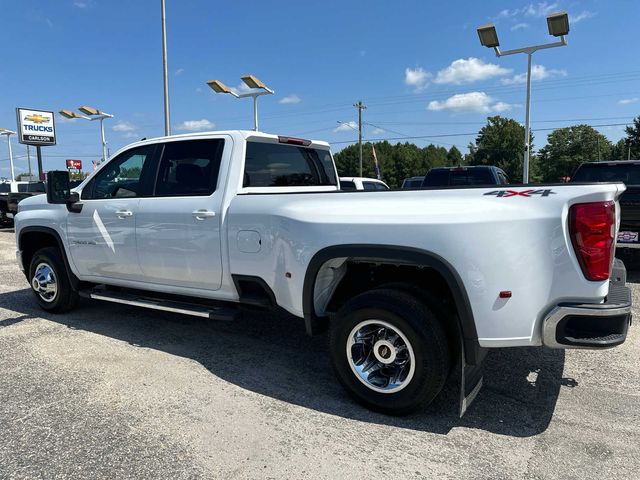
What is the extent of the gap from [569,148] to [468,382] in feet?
278

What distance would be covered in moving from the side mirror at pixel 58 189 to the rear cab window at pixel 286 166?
2.16 metres

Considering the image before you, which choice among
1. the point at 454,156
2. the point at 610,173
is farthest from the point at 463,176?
the point at 454,156

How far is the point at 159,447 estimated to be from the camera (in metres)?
2.94

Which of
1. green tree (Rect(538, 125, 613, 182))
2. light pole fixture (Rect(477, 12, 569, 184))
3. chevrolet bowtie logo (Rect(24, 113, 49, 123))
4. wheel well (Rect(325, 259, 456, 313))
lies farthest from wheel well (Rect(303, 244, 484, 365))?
green tree (Rect(538, 125, 613, 182))

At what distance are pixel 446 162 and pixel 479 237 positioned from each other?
355 ft

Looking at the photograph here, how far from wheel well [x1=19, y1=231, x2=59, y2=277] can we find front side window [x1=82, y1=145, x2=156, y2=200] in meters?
1.09

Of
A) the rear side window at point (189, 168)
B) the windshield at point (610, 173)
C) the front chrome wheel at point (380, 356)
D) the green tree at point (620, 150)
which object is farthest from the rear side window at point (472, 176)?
the green tree at point (620, 150)

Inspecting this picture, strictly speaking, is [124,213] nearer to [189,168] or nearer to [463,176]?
[189,168]

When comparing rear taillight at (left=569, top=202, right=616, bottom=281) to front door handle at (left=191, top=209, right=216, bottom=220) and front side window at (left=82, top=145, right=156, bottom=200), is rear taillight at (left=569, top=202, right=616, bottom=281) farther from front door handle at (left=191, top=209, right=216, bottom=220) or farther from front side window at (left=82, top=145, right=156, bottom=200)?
front side window at (left=82, top=145, right=156, bottom=200)

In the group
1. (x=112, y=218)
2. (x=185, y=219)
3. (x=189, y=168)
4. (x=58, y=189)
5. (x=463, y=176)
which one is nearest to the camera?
(x=185, y=219)

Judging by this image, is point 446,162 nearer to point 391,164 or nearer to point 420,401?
point 391,164

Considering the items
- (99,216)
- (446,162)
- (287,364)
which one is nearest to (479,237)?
(287,364)

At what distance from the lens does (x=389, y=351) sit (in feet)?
10.6

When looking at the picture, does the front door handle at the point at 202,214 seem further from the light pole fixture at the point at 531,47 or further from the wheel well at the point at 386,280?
the light pole fixture at the point at 531,47
